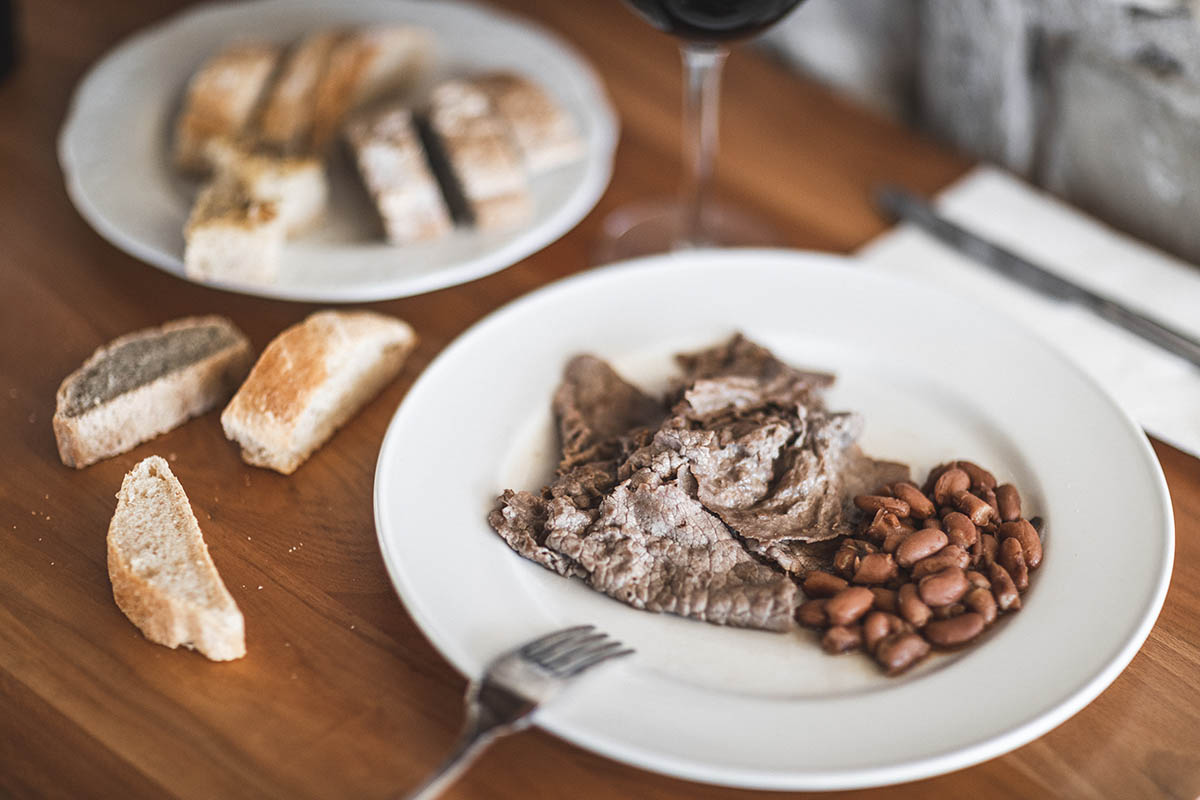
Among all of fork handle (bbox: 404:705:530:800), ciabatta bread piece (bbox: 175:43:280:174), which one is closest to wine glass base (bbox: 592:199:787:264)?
ciabatta bread piece (bbox: 175:43:280:174)

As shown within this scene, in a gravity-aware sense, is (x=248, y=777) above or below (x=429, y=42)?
below

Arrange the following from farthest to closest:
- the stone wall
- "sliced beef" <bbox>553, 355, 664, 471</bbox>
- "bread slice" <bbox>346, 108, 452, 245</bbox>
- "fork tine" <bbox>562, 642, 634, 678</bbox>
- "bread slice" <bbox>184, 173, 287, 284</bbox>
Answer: the stone wall
"bread slice" <bbox>346, 108, 452, 245</bbox>
"bread slice" <bbox>184, 173, 287, 284</bbox>
"sliced beef" <bbox>553, 355, 664, 471</bbox>
"fork tine" <bbox>562, 642, 634, 678</bbox>

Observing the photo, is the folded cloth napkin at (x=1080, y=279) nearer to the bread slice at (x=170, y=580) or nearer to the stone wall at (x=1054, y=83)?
the stone wall at (x=1054, y=83)

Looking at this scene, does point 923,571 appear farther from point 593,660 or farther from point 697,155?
point 697,155

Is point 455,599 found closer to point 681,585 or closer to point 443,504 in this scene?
point 443,504

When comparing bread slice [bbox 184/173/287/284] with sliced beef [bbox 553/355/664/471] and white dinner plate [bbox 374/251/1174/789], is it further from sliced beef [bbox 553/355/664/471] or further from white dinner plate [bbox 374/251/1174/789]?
sliced beef [bbox 553/355/664/471]

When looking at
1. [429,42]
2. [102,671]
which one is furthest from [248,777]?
[429,42]
